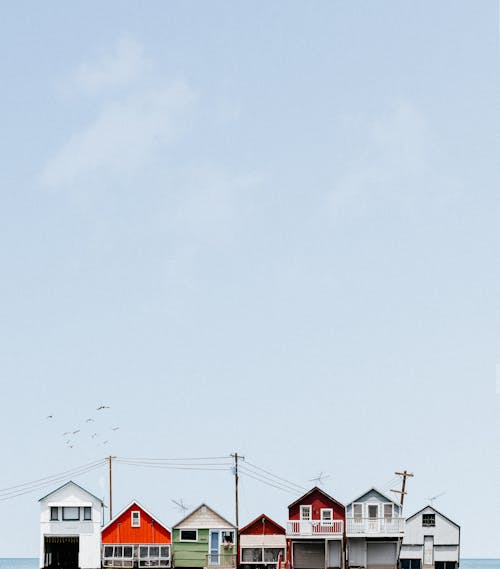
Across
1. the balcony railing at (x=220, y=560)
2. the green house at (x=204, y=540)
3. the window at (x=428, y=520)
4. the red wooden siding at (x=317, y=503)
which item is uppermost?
the red wooden siding at (x=317, y=503)

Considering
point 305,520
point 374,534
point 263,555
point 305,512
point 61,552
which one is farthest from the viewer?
point 61,552

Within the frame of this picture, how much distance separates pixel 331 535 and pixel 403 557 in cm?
845

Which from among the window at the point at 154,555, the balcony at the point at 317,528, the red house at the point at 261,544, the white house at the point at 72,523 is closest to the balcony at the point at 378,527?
the balcony at the point at 317,528

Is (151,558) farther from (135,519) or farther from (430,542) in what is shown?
(430,542)

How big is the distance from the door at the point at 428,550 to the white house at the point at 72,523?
2478 centimetres

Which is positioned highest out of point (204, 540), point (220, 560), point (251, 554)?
point (204, 540)

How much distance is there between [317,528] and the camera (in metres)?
78.9

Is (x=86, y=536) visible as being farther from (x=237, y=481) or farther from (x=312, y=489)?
(x=312, y=489)

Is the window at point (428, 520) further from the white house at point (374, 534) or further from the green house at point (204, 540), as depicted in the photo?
the green house at point (204, 540)

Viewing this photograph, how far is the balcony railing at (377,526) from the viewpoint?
78.3 m

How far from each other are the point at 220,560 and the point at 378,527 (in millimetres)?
12084

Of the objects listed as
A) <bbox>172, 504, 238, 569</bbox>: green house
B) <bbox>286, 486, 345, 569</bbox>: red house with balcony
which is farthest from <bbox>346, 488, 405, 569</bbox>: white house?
<bbox>172, 504, 238, 569</bbox>: green house

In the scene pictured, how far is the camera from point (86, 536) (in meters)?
82.7

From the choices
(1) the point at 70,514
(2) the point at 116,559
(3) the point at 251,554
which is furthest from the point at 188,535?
(1) the point at 70,514
